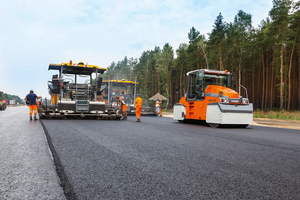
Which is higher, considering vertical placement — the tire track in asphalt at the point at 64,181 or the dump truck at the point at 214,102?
the dump truck at the point at 214,102

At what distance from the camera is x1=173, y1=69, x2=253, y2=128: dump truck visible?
403 inches

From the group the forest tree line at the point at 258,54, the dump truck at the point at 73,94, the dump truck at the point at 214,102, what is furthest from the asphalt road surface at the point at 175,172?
the forest tree line at the point at 258,54

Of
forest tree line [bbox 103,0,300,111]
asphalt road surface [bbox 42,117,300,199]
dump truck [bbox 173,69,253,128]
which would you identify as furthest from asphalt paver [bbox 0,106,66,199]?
forest tree line [bbox 103,0,300,111]

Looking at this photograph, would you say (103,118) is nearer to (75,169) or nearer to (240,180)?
(75,169)

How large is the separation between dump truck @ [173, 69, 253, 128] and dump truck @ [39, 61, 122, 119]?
15.1 feet

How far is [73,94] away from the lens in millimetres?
13203

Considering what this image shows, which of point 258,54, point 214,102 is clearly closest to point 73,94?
point 214,102

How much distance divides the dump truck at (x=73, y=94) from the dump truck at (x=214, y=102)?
15.1 ft

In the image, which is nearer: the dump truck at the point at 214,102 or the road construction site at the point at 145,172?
the road construction site at the point at 145,172

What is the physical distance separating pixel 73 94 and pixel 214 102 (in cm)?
737

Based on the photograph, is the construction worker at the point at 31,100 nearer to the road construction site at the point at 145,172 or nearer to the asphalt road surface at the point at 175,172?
the road construction site at the point at 145,172

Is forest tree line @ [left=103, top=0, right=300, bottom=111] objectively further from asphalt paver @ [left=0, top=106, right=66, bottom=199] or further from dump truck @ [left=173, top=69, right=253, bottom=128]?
asphalt paver @ [left=0, top=106, right=66, bottom=199]

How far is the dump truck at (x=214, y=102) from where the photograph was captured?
10.2 metres

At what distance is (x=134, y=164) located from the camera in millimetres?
3777
